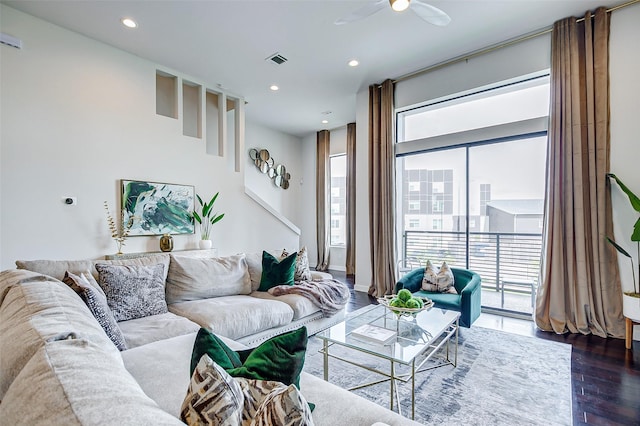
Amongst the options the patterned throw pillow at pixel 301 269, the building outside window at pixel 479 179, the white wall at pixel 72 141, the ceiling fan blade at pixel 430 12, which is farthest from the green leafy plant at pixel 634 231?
the white wall at pixel 72 141

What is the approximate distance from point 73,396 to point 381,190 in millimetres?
4448

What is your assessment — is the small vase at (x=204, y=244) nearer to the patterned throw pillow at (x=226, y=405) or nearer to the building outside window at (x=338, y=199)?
the building outside window at (x=338, y=199)

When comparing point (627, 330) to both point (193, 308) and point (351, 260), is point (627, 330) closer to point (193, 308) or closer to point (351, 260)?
point (193, 308)

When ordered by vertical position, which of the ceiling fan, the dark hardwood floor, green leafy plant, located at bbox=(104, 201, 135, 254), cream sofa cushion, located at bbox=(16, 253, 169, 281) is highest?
the ceiling fan

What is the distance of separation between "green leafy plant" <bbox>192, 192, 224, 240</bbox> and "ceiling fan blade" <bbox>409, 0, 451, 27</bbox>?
3.65 metres

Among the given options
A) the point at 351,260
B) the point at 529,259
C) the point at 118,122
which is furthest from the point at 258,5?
the point at 351,260

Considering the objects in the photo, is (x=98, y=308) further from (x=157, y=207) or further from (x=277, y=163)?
(x=277, y=163)

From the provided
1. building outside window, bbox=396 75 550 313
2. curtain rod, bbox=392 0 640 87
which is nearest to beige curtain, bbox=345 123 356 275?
building outside window, bbox=396 75 550 313

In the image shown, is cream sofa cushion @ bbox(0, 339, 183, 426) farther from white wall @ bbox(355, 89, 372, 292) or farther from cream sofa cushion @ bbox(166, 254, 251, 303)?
white wall @ bbox(355, 89, 372, 292)

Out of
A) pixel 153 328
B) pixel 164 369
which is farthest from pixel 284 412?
pixel 153 328

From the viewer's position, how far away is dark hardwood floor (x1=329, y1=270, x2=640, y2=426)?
6.14 feet

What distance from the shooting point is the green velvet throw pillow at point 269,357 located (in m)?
0.90

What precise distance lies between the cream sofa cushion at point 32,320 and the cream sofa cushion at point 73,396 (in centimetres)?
14

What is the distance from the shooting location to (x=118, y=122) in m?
3.94
